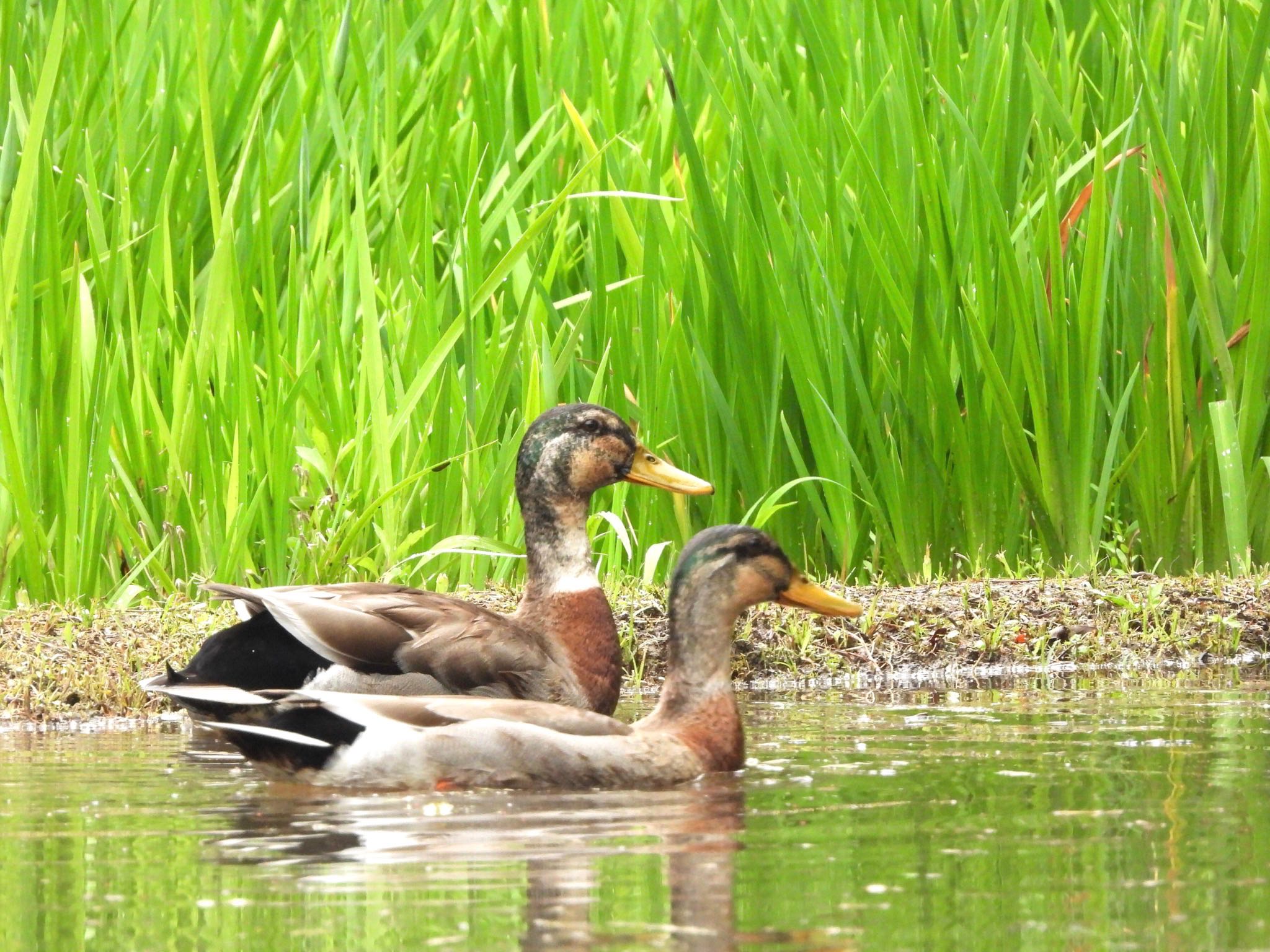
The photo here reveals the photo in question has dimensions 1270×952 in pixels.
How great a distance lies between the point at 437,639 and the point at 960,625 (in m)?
2.04

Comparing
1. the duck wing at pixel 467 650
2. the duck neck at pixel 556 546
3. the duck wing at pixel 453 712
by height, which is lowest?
the duck wing at pixel 453 712

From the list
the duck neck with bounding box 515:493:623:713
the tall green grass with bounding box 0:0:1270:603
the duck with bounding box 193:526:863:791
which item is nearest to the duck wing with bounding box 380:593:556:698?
the duck neck with bounding box 515:493:623:713

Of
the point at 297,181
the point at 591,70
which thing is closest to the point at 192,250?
the point at 297,181

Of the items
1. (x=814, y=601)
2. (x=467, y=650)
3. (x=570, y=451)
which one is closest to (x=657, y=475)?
(x=570, y=451)

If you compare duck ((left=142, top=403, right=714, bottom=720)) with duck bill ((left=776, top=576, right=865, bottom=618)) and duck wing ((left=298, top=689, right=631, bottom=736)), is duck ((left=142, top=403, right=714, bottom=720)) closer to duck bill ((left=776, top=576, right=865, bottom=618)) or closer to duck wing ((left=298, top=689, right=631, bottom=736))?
duck wing ((left=298, top=689, right=631, bottom=736))

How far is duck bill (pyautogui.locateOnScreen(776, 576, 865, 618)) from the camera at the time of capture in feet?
18.1

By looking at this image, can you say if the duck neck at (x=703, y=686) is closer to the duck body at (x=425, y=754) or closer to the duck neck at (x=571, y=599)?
the duck body at (x=425, y=754)

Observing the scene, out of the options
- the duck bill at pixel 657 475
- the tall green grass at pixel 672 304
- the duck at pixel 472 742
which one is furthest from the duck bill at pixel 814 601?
the tall green grass at pixel 672 304

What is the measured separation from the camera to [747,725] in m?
5.76

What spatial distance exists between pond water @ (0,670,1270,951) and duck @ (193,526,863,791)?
76mm

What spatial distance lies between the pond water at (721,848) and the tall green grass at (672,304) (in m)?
1.37

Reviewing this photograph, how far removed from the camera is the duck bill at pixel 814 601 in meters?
5.53

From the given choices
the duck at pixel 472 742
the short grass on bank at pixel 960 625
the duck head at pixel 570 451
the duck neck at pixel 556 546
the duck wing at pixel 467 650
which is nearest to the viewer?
the duck at pixel 472 742

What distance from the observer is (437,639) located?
547cm
